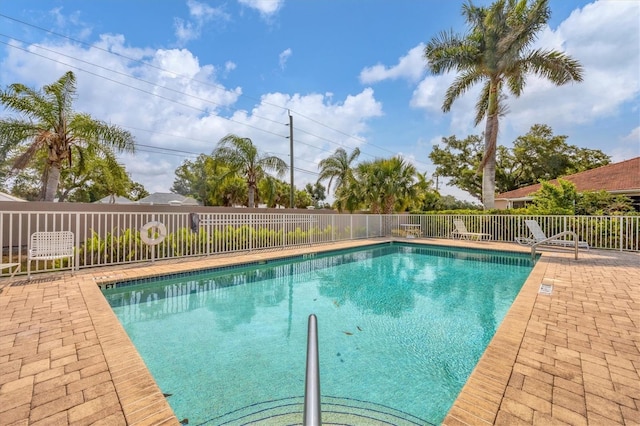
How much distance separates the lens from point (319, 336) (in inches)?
173

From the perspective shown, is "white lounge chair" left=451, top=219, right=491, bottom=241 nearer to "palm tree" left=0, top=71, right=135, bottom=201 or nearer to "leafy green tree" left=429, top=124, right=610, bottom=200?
"leafy green tree" left=429, top=124, right=610, bottom=200

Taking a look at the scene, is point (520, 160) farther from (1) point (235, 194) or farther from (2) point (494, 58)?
(1) point (235, 194)

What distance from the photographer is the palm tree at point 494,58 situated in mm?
13578

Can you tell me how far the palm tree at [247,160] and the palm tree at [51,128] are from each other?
22.0ft

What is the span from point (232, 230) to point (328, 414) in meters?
7.98

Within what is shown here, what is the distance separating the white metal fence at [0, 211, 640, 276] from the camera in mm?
7471

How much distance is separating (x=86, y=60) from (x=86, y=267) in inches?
466

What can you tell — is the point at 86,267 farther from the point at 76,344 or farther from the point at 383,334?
the point at 383,334

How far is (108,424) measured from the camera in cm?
195

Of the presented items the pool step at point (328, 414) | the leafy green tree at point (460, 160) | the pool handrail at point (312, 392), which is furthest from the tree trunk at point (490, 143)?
the pool handrail at point (312, 392)

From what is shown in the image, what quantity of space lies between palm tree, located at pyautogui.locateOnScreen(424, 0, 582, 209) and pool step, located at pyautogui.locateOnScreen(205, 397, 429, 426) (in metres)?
15.7

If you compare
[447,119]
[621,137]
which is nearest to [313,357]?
[447,119]

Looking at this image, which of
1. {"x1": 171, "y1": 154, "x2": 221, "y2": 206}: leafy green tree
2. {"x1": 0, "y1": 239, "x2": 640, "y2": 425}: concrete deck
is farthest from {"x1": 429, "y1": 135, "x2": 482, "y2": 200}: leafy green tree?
{"x1": 0, "y1": 239, "x2": 640, "y2": 425}: concrete deck

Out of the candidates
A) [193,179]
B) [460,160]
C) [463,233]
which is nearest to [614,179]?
[463,233]
